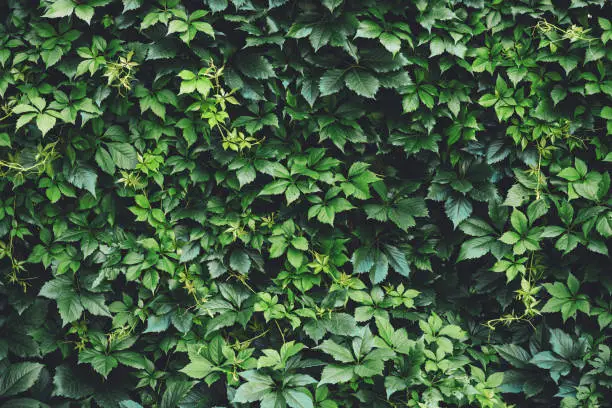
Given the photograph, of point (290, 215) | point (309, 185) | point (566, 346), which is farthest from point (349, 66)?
point (566, 346)

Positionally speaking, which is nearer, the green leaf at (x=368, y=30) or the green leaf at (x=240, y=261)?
the green leaf at (x=368, y=30)

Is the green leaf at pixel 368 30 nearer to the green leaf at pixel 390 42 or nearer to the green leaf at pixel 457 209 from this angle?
the green leaf at pixel 390 42

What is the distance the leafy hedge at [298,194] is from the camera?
8.21ft

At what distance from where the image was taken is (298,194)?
2.53m

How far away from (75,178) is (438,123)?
198 cm

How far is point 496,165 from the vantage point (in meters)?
2.82

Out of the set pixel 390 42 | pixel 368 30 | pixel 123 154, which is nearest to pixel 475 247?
pixel 390 42

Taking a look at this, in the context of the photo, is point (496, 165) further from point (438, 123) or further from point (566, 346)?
point (566, 346)

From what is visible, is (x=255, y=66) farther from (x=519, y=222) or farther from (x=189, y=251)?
(x=519, y=222)

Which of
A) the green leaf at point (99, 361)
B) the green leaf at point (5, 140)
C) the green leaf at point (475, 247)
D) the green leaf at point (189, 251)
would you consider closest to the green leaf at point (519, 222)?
the green leaf at point (475, 247)

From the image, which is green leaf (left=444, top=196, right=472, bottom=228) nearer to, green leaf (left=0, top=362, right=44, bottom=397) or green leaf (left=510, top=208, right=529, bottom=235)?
green leaf (left=510, top=208, right=529, bottom=235)

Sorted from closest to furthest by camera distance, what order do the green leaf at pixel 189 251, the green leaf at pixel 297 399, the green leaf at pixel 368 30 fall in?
the green leaf at pixel 297 399 < the green leaf at pixel 368 30 < the green leaf at pixel 189 251

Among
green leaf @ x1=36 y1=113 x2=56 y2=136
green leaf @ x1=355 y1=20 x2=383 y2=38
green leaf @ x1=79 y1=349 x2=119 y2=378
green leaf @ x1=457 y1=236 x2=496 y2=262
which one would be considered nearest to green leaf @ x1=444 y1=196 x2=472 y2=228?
green leaf @ x1=457 y1=236 x2=496 y2=262

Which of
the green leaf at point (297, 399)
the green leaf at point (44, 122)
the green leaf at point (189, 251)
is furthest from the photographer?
the green leaf at point (189, 251)
